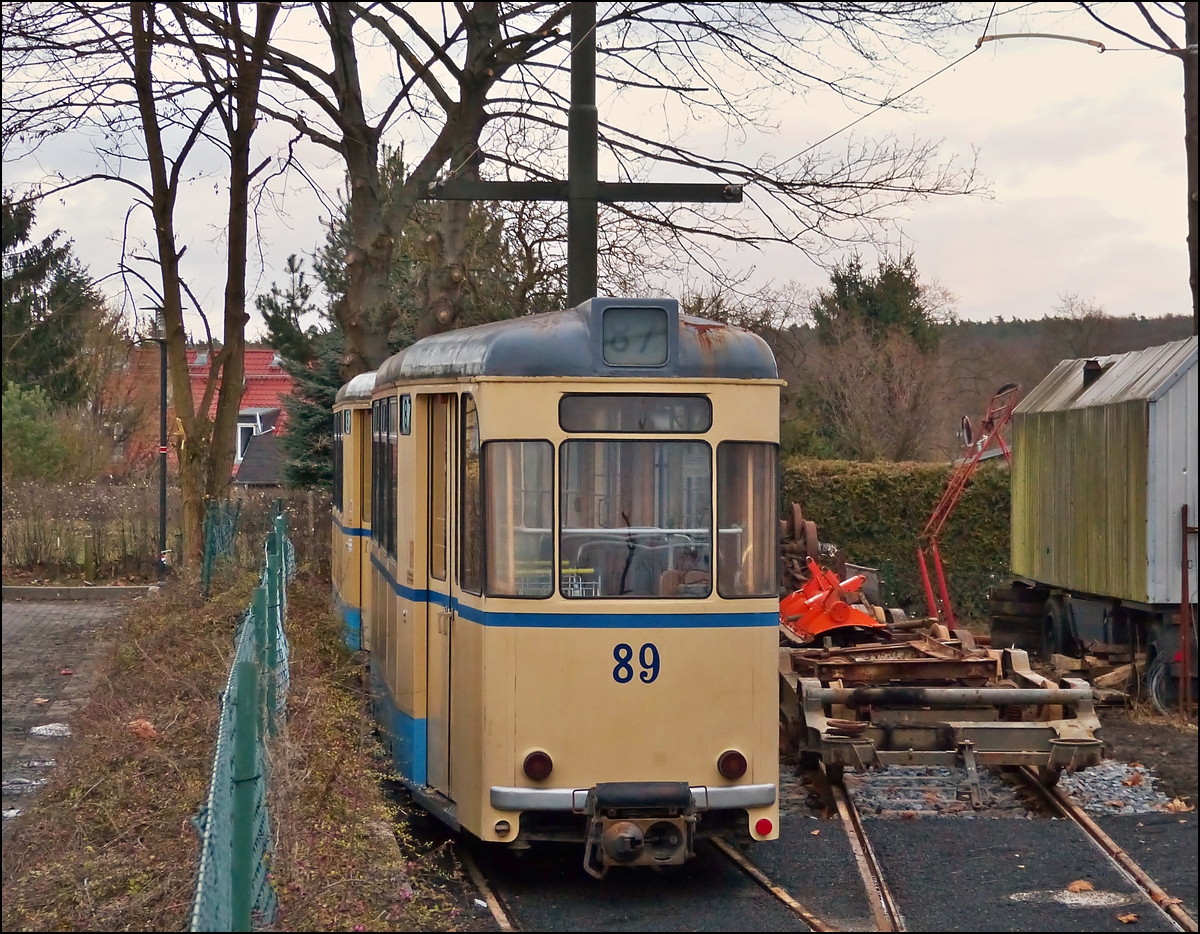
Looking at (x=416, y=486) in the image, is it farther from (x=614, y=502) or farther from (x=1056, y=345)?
(x=1056, y=345)

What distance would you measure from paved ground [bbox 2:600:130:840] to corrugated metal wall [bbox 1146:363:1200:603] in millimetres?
8988

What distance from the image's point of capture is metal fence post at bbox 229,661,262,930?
4301mm

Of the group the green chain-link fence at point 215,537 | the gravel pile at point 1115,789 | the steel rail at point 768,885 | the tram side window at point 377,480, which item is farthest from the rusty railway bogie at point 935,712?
the green chain-link fence at point 215,537

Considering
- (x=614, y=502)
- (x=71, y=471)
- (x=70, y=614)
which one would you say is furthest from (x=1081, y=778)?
(x=70, y=614)

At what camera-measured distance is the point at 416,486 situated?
305 inches

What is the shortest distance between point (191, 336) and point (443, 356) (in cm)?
1244

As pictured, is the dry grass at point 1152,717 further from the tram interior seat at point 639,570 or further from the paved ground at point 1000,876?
the tram interior seat at point 639,570

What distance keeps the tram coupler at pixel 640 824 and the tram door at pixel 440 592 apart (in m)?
1.11

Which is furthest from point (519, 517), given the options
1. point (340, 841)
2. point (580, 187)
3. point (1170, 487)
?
point (1170, 487)

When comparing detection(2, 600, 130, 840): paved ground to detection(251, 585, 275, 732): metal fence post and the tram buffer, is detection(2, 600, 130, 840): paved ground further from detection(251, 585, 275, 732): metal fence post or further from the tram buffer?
the tram buffer

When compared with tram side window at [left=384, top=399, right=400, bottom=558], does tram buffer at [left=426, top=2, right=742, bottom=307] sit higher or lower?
higher

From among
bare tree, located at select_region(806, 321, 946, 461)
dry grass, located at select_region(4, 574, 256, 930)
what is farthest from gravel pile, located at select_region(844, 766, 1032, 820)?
bare tree, located at select_region(806, 321, 946, 461)

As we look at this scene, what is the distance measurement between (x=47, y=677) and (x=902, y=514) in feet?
49.0

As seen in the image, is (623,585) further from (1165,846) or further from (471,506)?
(1165,846)
